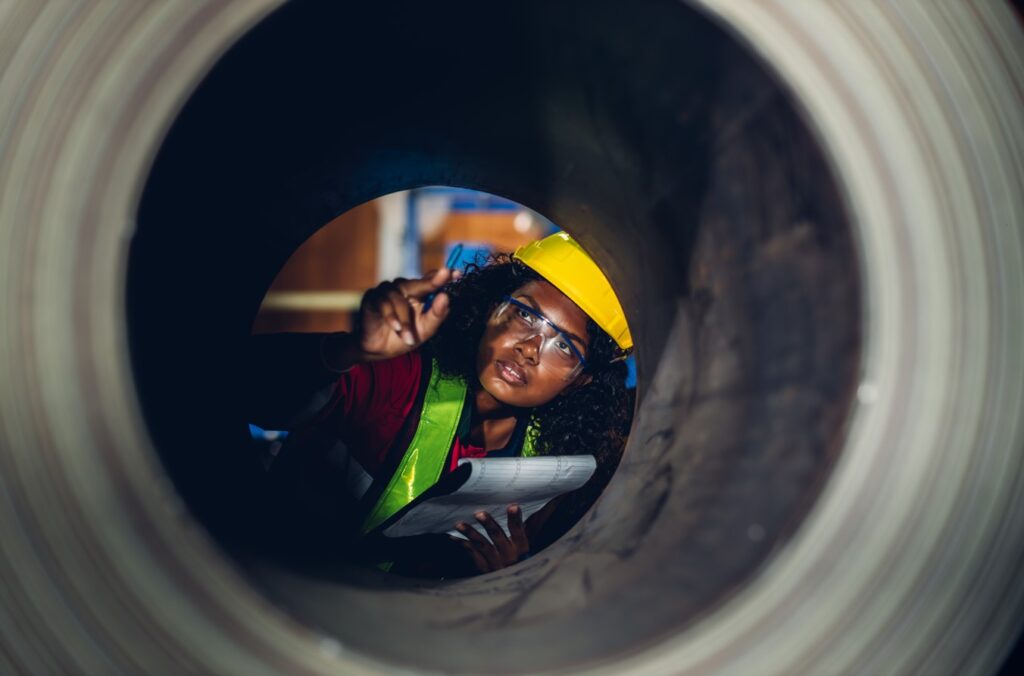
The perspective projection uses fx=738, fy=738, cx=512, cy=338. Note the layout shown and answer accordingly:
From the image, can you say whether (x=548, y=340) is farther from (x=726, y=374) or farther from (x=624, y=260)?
(x=726, y=374)

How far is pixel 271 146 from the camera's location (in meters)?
0.54

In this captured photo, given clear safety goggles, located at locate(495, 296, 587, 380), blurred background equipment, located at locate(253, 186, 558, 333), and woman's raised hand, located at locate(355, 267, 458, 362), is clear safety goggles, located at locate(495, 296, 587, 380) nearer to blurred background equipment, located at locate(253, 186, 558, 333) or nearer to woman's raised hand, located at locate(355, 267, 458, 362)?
woman's raised hand, located at locate(355, 267, 458, 362)

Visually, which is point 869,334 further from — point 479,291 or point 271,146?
point 479,291

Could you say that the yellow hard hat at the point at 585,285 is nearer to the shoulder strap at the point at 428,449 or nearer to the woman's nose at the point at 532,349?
the woman's nose at the point at 532,349

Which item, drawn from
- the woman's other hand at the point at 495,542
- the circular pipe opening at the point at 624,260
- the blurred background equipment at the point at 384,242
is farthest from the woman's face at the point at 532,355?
the blurred background equipment at the point at 384,242

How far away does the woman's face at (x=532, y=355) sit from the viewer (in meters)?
1.18

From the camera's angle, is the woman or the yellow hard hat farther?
the yellow hard hat

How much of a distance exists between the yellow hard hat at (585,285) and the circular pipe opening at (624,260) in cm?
50

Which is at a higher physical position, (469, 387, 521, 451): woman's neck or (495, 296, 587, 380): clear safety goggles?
(495, 296, 587, 380): clear safety goggles

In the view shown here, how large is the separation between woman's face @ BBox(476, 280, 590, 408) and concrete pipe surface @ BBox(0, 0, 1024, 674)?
74 centimetres

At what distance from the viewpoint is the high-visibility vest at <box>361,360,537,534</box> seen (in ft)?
3.34

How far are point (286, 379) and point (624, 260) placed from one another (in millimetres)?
496

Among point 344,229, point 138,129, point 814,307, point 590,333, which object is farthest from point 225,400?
point 344,229

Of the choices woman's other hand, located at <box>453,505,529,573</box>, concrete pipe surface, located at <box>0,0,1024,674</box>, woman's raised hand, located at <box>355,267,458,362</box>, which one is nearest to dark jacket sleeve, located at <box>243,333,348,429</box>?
woman's raised hand, located at <box>355,267,458,362</box>
